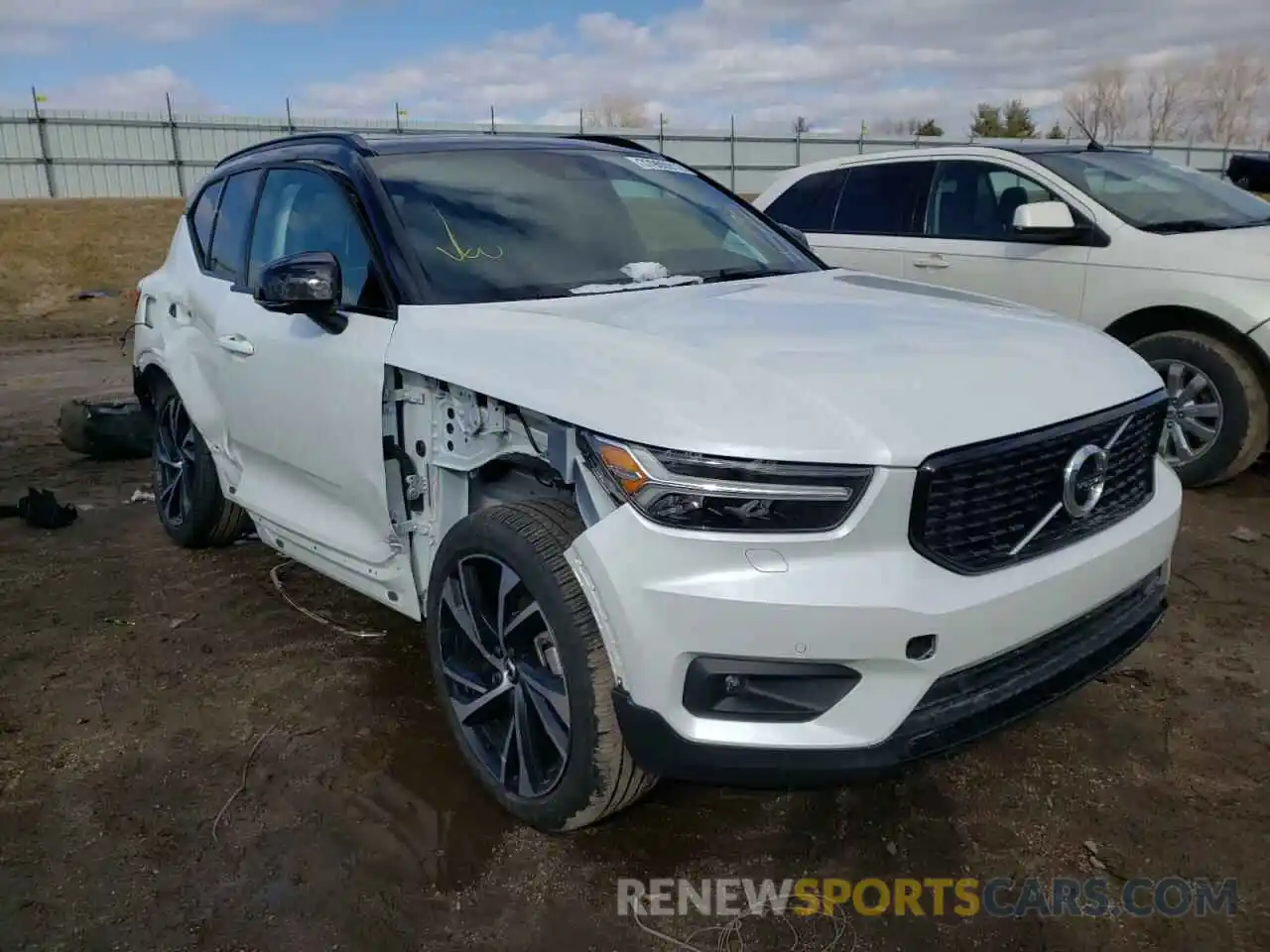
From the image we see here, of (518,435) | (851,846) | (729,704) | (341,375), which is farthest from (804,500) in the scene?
(341,375)

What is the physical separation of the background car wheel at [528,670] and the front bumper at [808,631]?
87 mm

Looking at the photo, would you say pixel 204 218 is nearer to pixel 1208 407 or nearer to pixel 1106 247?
pixel 1106 247

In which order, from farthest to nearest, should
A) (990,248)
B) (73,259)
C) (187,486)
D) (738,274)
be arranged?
(73,259) → (990,248) → (187,486) → (738,274)

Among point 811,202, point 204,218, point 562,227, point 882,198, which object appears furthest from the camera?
point 811,202

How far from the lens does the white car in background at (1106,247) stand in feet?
17.6

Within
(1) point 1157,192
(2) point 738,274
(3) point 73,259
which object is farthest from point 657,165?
(3) point 73,259

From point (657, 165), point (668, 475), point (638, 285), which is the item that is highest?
point (657, 165)

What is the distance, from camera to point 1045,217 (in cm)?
575

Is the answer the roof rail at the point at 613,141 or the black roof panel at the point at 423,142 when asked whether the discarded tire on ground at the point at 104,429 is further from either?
the roof rail at the point at 613,141

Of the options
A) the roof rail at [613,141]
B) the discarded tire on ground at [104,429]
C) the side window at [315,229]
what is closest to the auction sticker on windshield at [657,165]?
the roof rail at [613,141]

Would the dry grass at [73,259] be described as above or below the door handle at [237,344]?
below

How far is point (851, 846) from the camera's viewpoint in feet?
8.78

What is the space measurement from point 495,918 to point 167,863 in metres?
0.91

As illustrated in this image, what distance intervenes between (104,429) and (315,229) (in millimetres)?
3840
